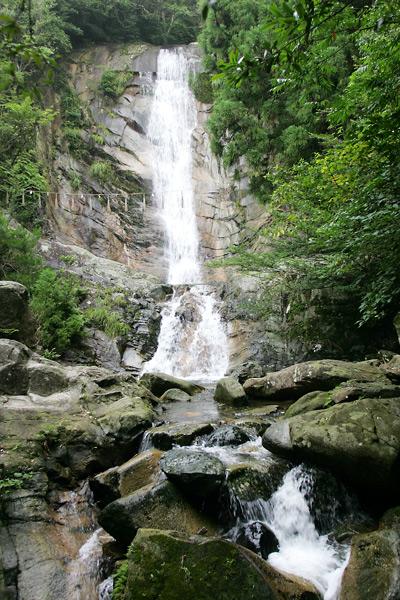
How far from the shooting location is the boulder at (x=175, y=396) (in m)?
9.62

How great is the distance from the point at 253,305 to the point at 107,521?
31.5 ft

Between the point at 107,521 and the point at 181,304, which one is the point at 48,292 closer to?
the point at 181,304

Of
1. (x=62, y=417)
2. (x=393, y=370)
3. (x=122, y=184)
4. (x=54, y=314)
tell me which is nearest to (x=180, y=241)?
(x=122, y=184)

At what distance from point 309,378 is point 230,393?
1898 millimetres

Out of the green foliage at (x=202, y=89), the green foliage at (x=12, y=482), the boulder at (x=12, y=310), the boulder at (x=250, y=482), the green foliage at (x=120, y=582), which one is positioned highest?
the green foliage at (x=202, y=89)

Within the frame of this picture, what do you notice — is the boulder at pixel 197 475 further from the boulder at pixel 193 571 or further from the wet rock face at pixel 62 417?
the wet rock face at pixel 62 417

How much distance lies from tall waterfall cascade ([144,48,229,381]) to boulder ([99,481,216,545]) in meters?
9.11

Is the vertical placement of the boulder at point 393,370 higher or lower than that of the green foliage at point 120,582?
higher

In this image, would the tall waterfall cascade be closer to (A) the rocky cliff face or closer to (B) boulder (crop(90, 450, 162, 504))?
(A) the rocky cliff face

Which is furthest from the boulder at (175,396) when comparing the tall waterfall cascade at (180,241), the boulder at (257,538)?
the boulder at (257,538)

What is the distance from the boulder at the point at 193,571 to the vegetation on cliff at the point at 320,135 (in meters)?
3.48

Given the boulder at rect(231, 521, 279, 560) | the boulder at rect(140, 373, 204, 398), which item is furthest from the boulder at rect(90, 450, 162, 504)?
the boulder at rect(140, 373, 204, 398)

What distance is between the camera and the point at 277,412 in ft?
26.1

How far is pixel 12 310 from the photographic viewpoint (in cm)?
867
